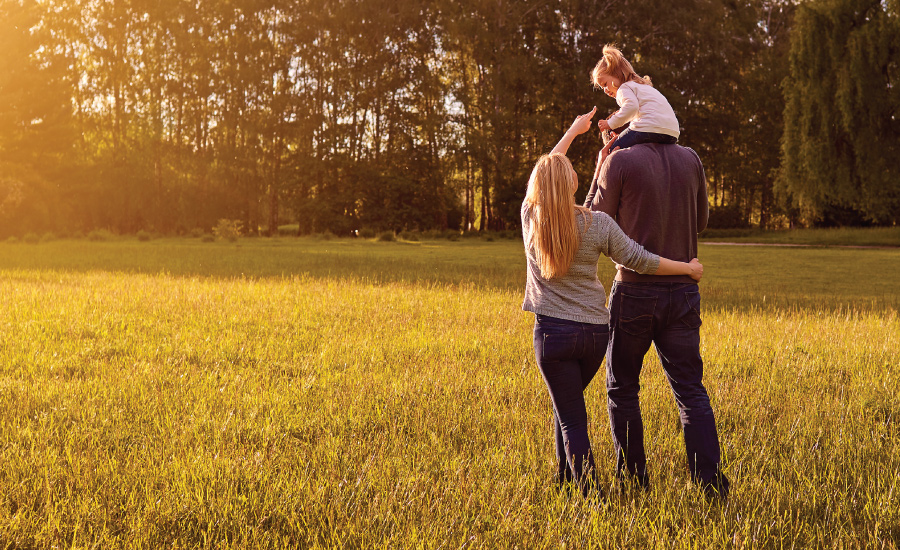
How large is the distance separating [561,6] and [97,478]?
49445mm

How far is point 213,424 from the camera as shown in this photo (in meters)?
4.96

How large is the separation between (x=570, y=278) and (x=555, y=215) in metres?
0.39

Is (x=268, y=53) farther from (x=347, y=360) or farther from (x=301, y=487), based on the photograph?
(x=301, y=487)

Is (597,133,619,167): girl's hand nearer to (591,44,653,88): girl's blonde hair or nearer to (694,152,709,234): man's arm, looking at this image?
(591,44,653,88): girl's blonde hair

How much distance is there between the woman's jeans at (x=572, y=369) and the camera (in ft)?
11.6

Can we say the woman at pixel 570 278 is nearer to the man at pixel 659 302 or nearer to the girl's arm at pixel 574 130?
the man at pixel 659 302

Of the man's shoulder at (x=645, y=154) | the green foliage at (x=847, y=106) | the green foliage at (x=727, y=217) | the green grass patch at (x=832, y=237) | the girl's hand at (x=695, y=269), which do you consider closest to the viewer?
the girl's hand at (x=695, y=269)

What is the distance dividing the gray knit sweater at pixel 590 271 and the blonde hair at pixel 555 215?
3.1 inches

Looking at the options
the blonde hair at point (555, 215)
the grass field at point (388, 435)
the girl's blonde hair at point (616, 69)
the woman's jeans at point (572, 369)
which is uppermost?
the girl's blonde hair at point (616, 69)

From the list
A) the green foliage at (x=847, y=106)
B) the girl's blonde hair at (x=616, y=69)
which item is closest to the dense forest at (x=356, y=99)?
the green foliage at (x=847, y=106)

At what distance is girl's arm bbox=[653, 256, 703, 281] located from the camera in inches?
139

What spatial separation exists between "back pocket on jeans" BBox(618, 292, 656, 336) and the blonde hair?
0.44 meters

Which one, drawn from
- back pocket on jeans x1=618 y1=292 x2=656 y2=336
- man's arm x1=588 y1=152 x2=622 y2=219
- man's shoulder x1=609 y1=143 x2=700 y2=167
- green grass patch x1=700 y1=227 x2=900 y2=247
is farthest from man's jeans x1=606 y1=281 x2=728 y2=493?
green grass patch x1=700 y1=227 x2=900 y2=247

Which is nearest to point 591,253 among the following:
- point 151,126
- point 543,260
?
point 543,260
